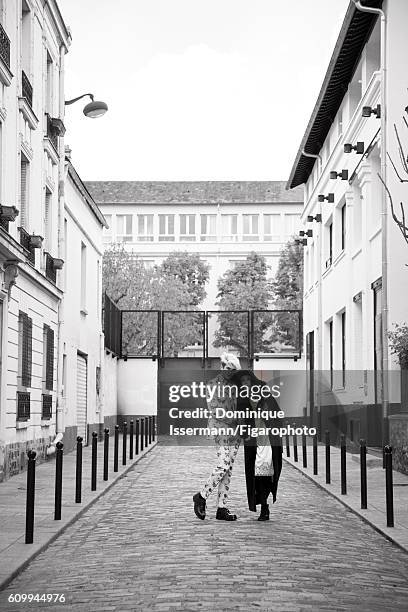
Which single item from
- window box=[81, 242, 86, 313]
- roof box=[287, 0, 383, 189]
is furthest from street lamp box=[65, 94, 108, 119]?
window box=[81, 242, 86, 313]

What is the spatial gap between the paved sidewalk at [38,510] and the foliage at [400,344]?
5467mm

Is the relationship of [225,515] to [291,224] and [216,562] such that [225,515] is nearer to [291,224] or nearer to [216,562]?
[216,562]

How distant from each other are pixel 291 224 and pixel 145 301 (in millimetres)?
23816

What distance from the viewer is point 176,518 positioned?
38.9 ft

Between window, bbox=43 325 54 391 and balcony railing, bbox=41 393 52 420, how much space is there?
0.77 feet

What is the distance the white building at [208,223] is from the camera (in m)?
79.3

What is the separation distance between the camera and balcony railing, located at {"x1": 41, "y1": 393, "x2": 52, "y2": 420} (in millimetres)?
21719

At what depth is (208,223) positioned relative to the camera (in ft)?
264

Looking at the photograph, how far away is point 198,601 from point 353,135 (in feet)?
64.5

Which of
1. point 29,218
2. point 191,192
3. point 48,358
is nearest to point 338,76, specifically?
point 29,218

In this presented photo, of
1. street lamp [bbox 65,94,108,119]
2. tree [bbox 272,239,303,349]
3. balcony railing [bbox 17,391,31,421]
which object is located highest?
tree [bbox 272,239,303,349]

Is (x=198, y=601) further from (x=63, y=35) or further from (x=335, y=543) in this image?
(x=63, y=35)

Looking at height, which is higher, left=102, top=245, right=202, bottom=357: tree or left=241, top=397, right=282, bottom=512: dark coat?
left=102, top=245, right=202, bottom=357: tree

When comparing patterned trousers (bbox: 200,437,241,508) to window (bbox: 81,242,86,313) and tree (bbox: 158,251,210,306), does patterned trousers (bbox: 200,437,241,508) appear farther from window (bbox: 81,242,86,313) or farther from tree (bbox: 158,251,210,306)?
tree (bbox: 158,251,210,306)
